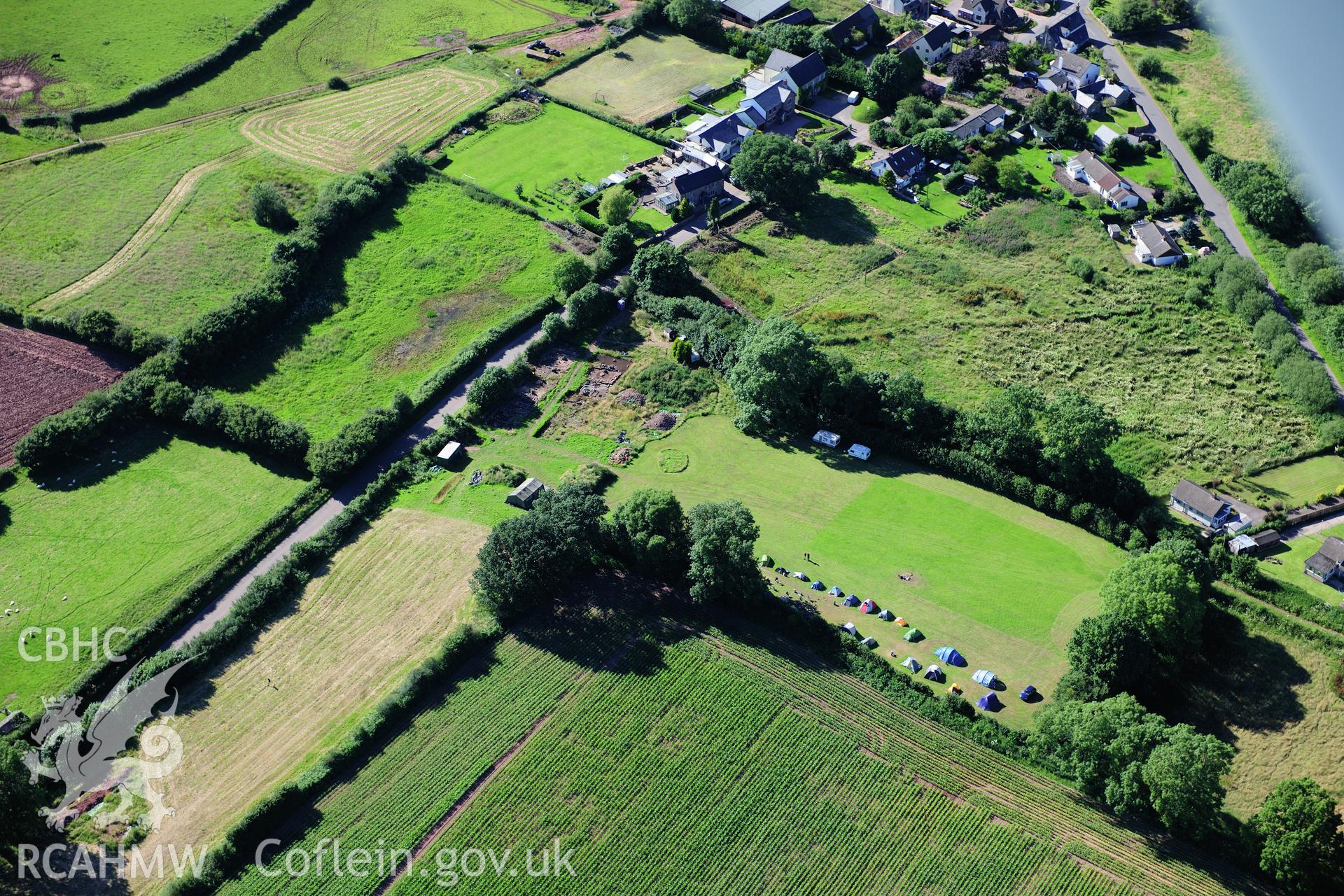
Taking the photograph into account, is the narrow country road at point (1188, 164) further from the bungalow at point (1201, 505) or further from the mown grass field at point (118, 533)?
the mown grass field at point (118, 533)

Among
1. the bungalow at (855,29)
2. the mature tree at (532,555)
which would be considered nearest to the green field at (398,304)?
the mature tree at (532,555)

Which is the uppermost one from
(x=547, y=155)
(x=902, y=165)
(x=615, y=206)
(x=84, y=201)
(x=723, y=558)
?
(x=902, y=165)

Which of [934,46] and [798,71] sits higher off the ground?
[934,46]

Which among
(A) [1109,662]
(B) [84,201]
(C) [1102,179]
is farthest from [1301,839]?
(B) [84,201]

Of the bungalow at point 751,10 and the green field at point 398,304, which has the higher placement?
the bungalow at point 751,10

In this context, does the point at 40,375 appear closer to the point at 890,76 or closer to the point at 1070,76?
the point at 890,76

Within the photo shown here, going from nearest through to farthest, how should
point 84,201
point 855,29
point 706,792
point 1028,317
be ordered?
1. point 706,792
2. point 1028,317
3. point 84,201
4. point 855,29

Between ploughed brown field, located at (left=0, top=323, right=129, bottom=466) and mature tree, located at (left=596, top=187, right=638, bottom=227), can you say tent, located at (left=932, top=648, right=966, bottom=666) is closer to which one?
mature tree, located at (left=596, top=187, right=638, bottom=227)

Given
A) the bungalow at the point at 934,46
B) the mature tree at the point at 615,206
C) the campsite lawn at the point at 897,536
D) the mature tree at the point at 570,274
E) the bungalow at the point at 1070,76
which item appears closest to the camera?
the campsite lawn at the point at 897,536
